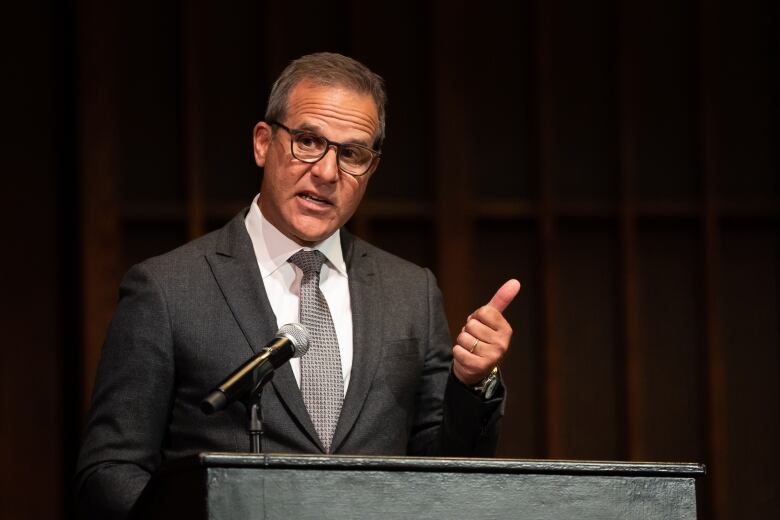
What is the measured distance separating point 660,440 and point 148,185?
178 centimetres

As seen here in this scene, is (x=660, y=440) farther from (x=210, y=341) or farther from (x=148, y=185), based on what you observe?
(x=210, y=341)

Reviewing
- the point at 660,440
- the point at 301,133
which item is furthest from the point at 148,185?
the point at 660,440

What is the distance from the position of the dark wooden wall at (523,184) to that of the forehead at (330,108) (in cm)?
135

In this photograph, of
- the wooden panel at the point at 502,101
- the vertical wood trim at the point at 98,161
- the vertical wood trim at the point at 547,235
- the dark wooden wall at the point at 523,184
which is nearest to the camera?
the vertical wood trim at the point at 98,161

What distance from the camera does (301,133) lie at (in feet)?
8.16

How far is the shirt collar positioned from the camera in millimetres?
2502

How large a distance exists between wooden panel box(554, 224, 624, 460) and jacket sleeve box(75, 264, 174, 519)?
192 cm

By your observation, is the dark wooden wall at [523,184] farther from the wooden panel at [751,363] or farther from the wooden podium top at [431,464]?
the wooden podium top at [431,464]

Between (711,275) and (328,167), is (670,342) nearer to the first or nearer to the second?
(711,275)

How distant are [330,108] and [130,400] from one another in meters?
0.69

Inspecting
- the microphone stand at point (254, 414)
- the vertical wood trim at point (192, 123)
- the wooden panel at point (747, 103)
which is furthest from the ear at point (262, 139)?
the wooden panel at point (747, 103)

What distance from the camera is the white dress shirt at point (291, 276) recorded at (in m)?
2.45

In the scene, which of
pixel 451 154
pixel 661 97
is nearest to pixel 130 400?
pixel 451 154

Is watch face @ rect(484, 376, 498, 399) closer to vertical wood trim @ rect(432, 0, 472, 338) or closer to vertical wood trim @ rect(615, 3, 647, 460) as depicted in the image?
vertical wood trim @ rect(432, 0, 472, 338)
